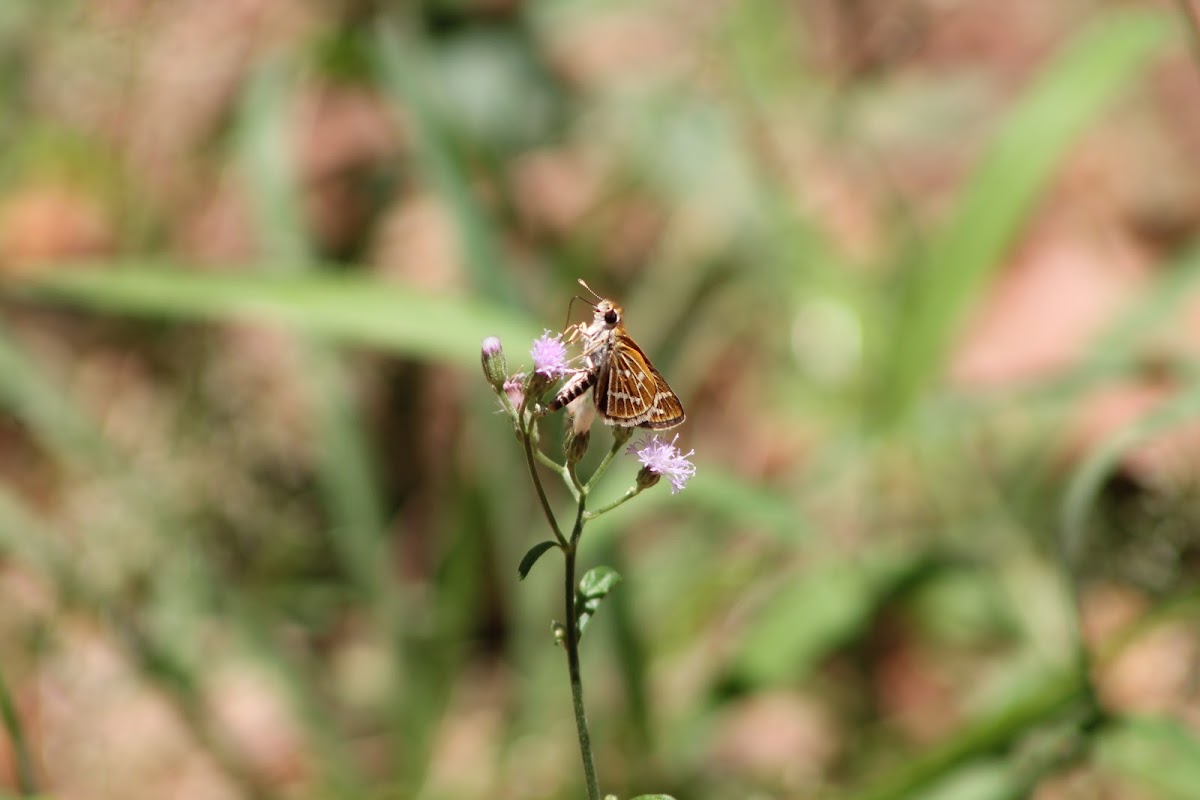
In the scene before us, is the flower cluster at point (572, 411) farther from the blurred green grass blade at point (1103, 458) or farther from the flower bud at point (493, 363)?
the blurred green grass blade at point (1103, 458)

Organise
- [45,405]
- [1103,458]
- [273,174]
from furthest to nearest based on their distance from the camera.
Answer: [273,174] → [45,405] → [1103,458]

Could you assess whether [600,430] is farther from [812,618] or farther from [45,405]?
[45,405]

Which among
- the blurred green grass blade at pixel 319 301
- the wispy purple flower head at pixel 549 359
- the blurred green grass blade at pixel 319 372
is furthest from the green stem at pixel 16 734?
the blurred green grass blade at pixel 319 372

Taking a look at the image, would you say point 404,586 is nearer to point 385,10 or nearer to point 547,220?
point 547,220

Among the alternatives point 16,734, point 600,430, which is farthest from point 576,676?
point 600,430

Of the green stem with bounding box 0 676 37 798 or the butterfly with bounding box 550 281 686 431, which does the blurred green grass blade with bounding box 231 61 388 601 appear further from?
the butterfly with bounding box 550 281 686 431

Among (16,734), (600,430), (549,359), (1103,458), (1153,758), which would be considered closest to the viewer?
(549,359)
